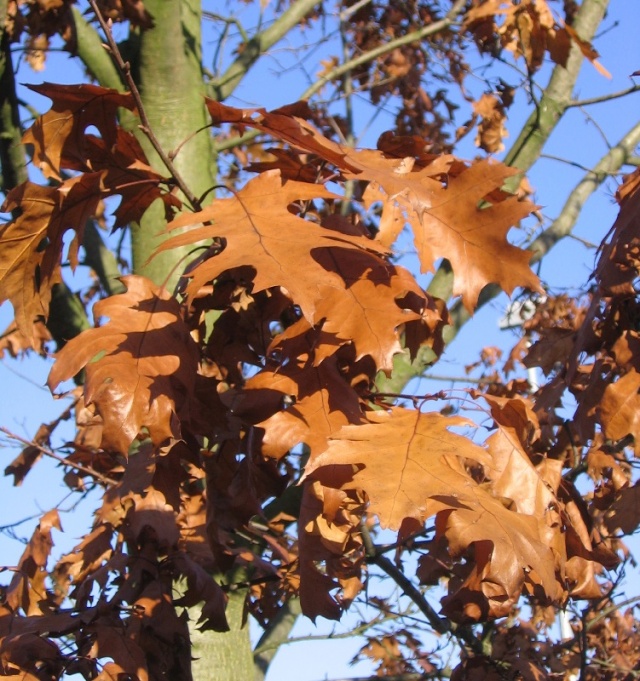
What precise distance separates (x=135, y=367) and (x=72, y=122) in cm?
63

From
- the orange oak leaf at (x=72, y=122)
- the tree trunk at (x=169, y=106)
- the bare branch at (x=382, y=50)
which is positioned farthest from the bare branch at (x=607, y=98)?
the orange oak leaf at (x=72, y=122)

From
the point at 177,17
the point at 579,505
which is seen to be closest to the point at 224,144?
the point at 177,17

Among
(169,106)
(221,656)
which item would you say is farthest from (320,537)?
(169,106)

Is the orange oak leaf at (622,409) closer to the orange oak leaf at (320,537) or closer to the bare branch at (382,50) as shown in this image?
the orange oak leaf at (320,537)

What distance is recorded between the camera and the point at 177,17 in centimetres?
327

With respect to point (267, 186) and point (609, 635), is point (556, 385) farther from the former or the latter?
point (609, 635)

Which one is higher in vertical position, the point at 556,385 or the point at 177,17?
the point at 177,17

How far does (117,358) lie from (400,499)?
1.68 feet

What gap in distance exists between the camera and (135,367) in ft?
4.72

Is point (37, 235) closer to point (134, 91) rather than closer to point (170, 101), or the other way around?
point (134, 91)

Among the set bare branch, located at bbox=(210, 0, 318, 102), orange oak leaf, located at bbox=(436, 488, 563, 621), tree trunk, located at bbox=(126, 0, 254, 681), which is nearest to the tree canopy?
orange oak leaf, located at bbox=(436, 488, 563, 621)

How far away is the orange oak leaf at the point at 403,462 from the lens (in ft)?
4.29

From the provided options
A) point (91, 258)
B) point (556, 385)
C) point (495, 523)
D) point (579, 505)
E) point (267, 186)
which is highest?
point (91, 258)

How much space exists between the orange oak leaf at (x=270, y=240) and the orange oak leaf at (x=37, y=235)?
345 mm
